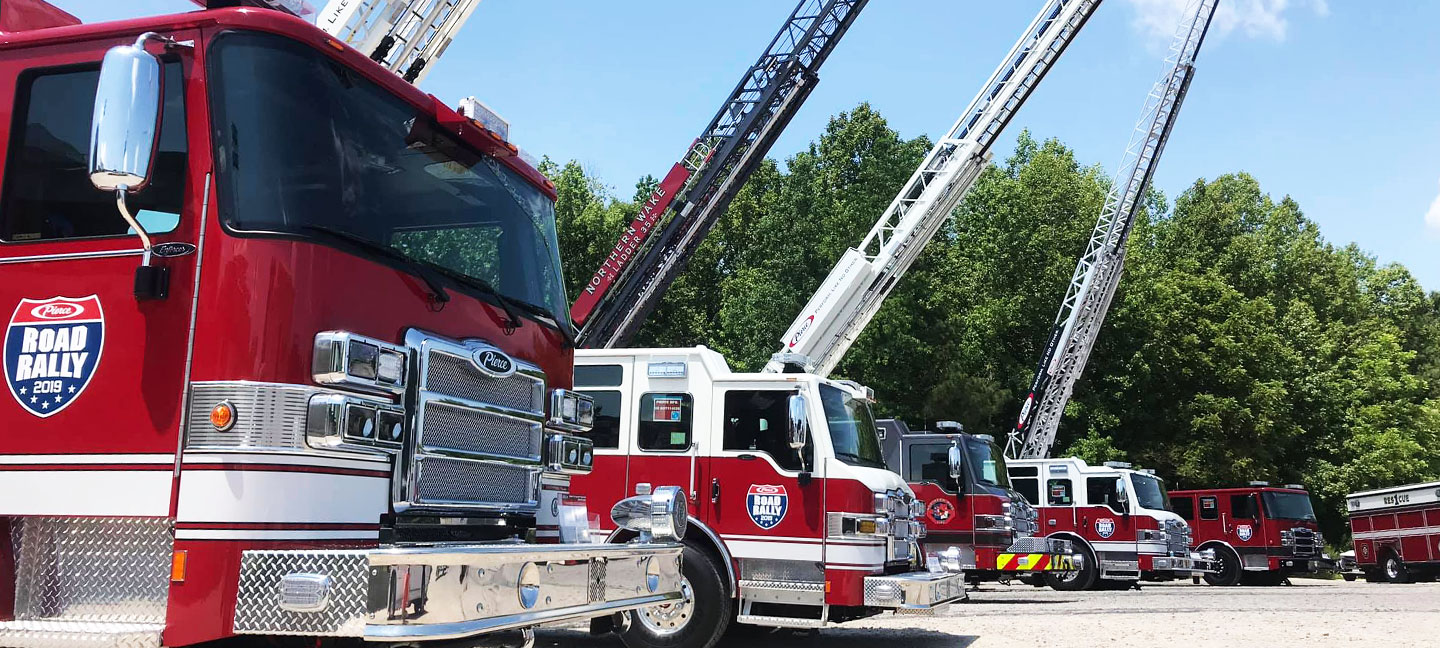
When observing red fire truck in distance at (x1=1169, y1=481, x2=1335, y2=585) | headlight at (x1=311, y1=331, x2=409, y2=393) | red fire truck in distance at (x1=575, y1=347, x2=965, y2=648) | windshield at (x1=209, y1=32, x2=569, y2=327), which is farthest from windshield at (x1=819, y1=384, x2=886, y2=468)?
red fire truck in distance at (x1=1169, y1=481, x2=1335, y2=585)

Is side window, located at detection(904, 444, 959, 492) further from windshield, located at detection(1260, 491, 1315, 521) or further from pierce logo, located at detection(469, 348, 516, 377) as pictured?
windshield, located at detection(1260, 491, 1315, 521)

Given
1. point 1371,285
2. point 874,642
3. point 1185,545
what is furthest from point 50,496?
point 1371,285

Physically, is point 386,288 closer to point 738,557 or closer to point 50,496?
point 50,496

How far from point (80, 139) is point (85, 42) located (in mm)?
400

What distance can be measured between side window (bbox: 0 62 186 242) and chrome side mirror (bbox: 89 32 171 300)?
0.89 feet

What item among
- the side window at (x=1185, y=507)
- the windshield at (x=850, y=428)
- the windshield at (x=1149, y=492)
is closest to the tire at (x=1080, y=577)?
the windshield at (x=1149, y=492)

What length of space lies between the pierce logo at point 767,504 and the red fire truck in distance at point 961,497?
6489mm

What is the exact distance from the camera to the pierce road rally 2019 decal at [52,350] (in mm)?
3932

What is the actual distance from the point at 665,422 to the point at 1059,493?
13318 mm

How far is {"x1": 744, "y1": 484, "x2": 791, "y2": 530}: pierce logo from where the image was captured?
8.73 meters

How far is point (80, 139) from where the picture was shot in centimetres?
420

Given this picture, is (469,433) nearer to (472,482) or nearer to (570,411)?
(472,482)

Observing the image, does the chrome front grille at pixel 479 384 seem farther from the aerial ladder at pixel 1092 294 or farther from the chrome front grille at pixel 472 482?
the aerial ladder at pixel 1092 294

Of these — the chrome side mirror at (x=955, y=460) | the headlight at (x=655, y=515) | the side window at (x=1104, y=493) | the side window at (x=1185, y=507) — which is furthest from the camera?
the side window at (x=1185, y=507)
